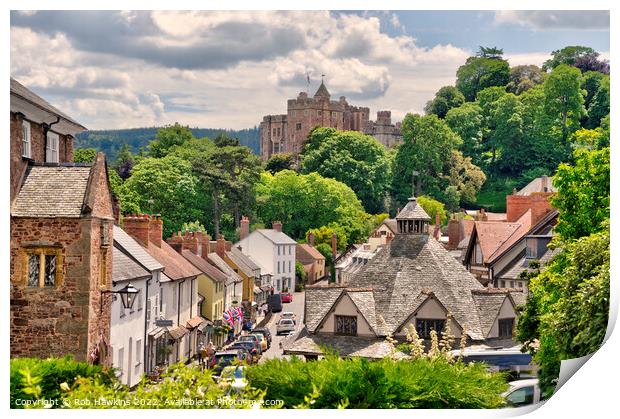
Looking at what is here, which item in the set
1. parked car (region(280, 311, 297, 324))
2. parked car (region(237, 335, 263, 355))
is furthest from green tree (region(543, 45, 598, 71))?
parked car (region(237, 335, 263, 355))

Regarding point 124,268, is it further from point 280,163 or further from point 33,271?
point 280,163

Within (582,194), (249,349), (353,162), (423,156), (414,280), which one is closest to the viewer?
(249,349)

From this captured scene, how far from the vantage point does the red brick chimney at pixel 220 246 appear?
57.5 feet

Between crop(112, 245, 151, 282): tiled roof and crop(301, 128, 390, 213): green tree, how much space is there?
393 cm

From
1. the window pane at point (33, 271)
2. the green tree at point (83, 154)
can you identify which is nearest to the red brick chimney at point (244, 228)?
the green tree at point (83, 154)

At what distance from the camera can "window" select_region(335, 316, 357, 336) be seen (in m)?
18.8

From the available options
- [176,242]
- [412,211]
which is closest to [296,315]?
[176,242]

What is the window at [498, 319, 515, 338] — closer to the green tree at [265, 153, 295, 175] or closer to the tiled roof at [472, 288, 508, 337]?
the tiled roof at [472, 288, 508, 337]

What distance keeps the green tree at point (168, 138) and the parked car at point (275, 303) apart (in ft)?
11.3

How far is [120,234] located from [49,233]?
277cm

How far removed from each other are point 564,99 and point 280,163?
5827 mm

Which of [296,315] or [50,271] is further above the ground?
[50,271]

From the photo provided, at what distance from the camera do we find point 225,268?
56.7 feet

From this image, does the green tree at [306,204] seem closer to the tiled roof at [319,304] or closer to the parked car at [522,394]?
the tiled roof at [319,304]
